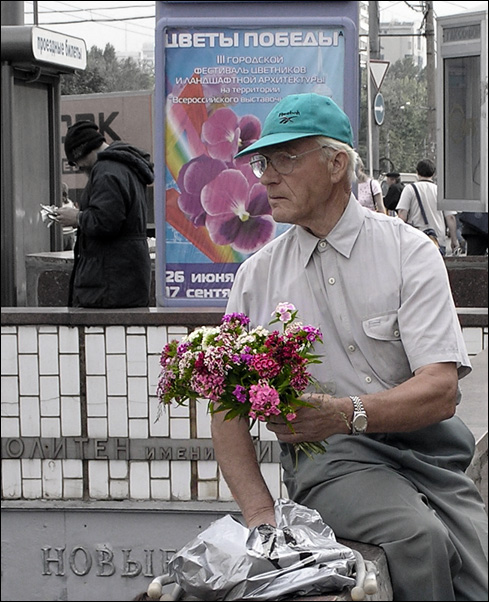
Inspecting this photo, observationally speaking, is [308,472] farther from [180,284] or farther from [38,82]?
[38,82]

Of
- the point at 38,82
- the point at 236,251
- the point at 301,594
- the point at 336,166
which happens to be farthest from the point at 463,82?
the point at 301,594

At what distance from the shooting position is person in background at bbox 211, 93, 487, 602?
9.29 ft

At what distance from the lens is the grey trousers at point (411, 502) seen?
9.21ft

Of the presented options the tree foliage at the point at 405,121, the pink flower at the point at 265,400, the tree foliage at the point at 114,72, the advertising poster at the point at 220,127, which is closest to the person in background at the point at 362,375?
the pink flower at the point at 265,400

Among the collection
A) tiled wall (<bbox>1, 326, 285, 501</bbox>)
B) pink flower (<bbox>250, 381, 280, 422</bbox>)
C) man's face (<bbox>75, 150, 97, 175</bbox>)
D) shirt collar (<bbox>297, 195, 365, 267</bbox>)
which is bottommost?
tiled wall (<bbox>1, 326, 285, 501</bbox>)

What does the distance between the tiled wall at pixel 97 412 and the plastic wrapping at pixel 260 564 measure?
303 cm

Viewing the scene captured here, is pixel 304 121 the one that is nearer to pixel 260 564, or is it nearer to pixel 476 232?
pixel 260 564

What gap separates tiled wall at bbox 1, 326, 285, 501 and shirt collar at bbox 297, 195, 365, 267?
2656 millimetres

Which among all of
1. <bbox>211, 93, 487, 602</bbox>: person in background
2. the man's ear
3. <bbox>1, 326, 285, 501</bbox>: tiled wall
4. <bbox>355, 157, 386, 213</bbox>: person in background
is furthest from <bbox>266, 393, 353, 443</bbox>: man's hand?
<bbox>355, 157, 386, 213</bbox>: person in background

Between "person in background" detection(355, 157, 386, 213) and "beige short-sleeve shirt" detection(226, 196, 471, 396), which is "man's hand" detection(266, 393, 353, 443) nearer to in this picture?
"beige short-sleeve shirt" detection(226, 196, 471, 396)

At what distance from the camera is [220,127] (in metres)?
6.05

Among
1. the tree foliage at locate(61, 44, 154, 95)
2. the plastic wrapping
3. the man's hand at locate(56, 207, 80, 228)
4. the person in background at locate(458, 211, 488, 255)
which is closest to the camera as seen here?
the plastic wrapping

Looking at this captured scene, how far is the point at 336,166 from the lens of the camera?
3.15 m

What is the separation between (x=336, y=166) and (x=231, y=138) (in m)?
2.94
